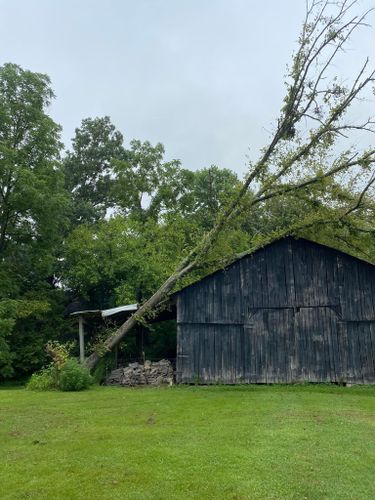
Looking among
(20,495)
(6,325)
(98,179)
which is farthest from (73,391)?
(98,179)

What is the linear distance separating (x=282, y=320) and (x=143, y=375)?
18.3 feet

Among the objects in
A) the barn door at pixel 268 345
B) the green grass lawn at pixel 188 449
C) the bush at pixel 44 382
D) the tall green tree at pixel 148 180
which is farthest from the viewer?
the tall green tree at pixel 148 180

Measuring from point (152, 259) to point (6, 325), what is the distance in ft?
31.0

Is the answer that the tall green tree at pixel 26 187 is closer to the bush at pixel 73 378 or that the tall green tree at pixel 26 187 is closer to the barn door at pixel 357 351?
the bush at pixel 73 378

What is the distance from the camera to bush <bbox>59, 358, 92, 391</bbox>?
54.2ft

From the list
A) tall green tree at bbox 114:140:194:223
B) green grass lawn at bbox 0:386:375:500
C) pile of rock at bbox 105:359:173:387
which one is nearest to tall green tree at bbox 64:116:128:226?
tall green tree at bbox 114:140:194:223

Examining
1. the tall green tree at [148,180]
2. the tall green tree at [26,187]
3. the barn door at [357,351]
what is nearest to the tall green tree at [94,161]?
the tall green tree at [148,180]

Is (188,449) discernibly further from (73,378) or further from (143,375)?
(143,375)

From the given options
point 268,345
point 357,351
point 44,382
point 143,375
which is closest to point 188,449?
point 268,345

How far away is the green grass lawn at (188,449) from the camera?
5.92 m

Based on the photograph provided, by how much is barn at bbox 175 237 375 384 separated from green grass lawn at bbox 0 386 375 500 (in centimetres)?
443

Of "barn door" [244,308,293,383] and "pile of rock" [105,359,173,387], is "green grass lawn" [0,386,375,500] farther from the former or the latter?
"pile of rock" [105,359,173,387]

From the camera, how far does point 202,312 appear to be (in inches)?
730

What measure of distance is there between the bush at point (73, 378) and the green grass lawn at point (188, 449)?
307cm
